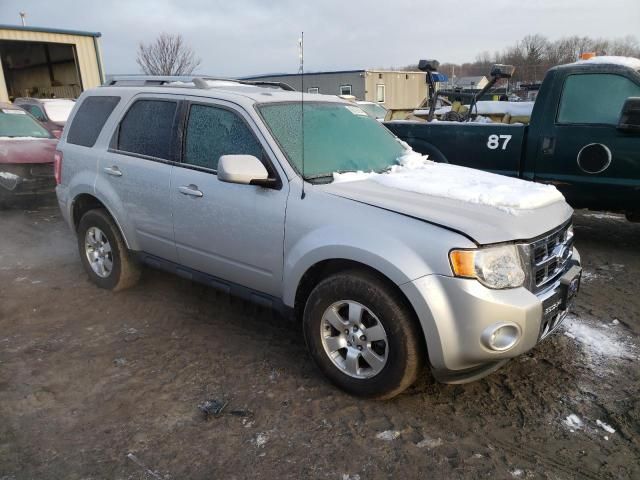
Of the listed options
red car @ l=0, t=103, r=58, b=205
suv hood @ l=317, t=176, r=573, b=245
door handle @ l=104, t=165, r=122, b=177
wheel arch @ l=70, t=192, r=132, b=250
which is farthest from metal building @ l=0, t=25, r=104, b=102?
suv hood @ l=317, t=176, r=573, b=245

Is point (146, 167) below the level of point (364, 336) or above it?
above

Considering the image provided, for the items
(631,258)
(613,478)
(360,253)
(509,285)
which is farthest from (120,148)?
(631,258)

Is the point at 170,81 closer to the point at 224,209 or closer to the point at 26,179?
the point at 224,209

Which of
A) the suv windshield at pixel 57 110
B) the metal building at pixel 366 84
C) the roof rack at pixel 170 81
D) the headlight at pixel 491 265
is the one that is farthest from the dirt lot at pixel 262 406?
the metal building at pixel 366 84

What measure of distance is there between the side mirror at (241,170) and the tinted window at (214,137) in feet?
0.76

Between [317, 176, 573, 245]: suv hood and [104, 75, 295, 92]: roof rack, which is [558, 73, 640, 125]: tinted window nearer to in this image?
[317, 176, 573, 245]: suv hood

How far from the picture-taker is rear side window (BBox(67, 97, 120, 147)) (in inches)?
173

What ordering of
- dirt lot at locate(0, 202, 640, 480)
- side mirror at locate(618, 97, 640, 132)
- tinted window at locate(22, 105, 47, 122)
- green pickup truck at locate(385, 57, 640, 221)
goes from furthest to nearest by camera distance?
tinted window at locate(22, 105, 47, 122)
green pickup truck at locate(385, 57, 640, 221)
side mirror at locate(618, 97, 640, 132)
dirt lot at locate(0, 202, 640, 480)

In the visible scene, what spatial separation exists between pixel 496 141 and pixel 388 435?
4.21 m

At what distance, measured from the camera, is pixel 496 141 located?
5.84m

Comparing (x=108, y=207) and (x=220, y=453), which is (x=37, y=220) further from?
(x=220, y=453)

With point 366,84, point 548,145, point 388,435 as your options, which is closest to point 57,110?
point 548,145

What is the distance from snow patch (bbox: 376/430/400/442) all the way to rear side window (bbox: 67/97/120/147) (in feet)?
11.3

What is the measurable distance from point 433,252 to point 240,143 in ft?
5.21
